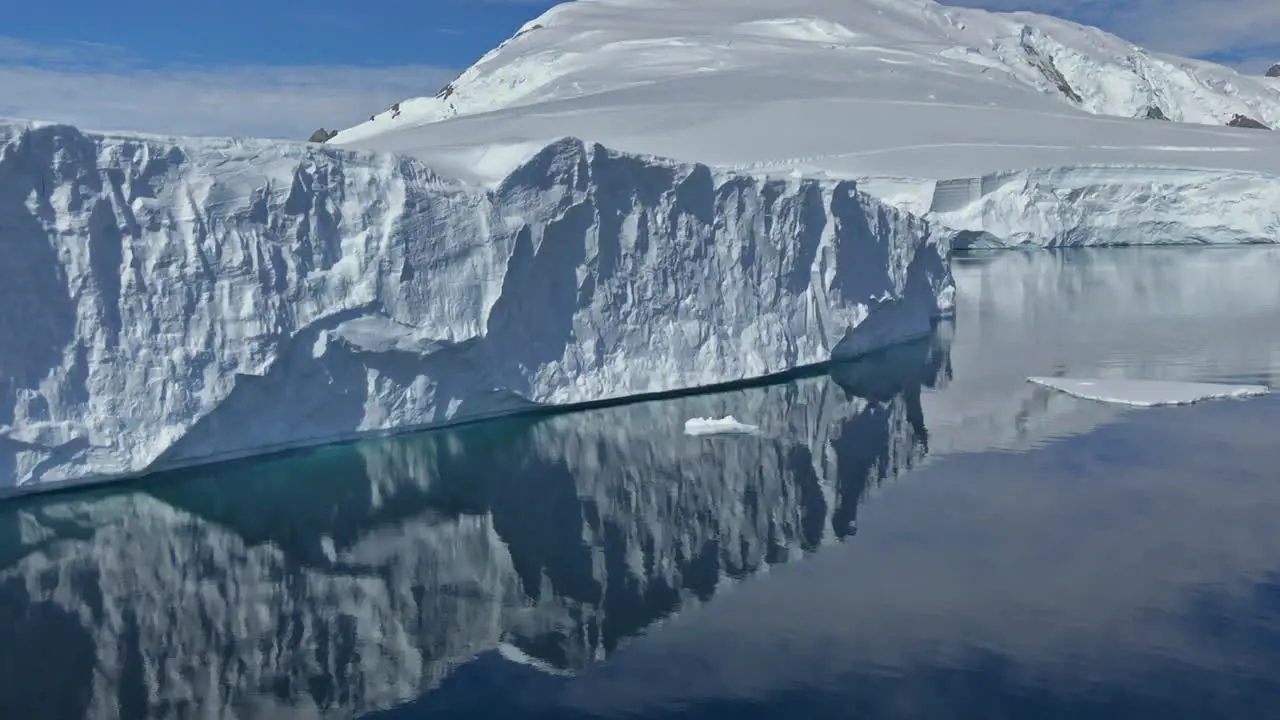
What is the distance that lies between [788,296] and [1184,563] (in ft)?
19.6

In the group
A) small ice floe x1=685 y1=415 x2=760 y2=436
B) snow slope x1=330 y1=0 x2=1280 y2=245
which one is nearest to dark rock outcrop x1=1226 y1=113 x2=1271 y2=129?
snow slope x1=330 y1=0 x2=1280 y2=245

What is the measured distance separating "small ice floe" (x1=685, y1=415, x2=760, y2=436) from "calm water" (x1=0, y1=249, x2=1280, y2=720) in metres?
0.17

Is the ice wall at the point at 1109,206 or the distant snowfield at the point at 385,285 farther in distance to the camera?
the ice wall at the point at 1109,206

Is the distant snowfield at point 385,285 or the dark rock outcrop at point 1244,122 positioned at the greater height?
the dark rock outcrop at point 1244,122

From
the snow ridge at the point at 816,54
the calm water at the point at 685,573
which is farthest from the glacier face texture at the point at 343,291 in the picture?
the snow ridge at the point at 816,54

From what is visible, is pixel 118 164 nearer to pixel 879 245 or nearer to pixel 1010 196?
pixel 879 245

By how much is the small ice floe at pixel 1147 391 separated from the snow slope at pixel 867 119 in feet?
32.2

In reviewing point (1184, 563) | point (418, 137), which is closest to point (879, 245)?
point (1184, 563)

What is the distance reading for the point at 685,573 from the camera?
6.63m

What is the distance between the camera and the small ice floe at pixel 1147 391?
1049 cm

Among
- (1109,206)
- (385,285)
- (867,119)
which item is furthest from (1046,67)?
(385,285)

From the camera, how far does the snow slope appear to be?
24.3m

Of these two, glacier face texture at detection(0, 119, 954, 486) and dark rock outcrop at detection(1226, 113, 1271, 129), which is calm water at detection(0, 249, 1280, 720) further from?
dark rock outcrop at detection(1226, 113, 1271, 129)

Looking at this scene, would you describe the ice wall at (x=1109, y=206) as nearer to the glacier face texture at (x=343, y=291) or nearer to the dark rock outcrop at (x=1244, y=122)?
the glacier face texture at (x=343, y=291)
